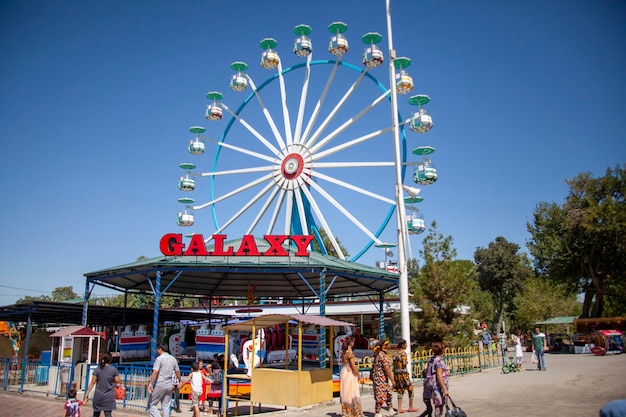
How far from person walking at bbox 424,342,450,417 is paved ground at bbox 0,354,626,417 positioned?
1.84 metres

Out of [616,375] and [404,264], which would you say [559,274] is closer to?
[616,375]

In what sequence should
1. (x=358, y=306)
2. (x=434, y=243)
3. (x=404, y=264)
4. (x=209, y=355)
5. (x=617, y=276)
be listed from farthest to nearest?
(x=358, y=306)
(x=617, y=276)
(x=434, y=243)
(x=209, y=355)
(x=404, y=264)

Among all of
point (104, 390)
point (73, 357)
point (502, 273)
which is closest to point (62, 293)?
point (502, 273)

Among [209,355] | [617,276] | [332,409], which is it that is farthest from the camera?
[617,276]

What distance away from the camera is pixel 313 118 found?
106ft

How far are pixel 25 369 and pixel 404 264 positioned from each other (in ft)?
46.6

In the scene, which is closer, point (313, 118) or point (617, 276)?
point (313, 118)

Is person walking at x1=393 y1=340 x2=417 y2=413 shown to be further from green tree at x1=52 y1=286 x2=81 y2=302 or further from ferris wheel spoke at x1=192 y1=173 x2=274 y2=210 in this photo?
green tree at x1=52 y1=286 x2=81 y2=302

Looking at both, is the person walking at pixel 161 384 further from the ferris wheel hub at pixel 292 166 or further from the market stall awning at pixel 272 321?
the ferris wheel hub at pixel 292 166

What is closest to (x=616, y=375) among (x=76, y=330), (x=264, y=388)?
(x=264, y=388)

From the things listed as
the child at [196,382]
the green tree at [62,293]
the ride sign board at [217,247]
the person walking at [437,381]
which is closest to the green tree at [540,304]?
the ride sign board at [217,247]

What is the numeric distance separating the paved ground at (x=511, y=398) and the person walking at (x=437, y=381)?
184 cm

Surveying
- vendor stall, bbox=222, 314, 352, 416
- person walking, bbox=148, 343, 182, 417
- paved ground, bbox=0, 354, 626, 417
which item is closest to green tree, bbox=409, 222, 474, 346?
paved ground, bbox=0, 354, 626, 417

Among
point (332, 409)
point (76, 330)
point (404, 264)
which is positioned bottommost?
point (332, 409)
